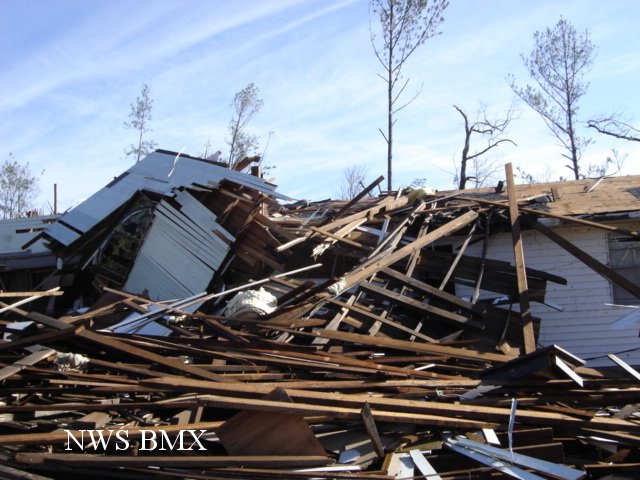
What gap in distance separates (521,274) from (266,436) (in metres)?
5.23

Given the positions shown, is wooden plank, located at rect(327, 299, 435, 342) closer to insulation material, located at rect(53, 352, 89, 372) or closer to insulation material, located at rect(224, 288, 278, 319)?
insulation material, located at rect(224, 288, 278, 319)

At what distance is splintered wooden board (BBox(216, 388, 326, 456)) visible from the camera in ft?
15.2

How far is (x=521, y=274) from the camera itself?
28.6ft

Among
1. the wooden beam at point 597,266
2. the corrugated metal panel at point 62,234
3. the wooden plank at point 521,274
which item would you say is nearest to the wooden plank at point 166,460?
the wooden plank at point 521,274

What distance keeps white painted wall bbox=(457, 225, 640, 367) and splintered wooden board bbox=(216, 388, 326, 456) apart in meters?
6.34

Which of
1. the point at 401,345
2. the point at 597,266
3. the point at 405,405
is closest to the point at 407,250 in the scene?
the point at 401,345

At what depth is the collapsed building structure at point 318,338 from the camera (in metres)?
4.69

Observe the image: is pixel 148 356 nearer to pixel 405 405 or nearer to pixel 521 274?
pixel 405 405

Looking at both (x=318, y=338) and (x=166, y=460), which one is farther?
(x=318, y=338)

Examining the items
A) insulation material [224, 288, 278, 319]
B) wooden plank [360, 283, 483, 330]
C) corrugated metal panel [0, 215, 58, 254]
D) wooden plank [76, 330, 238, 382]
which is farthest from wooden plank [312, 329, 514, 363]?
corrugated metal panel [0, 215, 58, 254]

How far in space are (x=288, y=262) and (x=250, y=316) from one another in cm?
240

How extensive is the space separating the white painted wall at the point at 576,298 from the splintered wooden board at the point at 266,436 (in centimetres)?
634

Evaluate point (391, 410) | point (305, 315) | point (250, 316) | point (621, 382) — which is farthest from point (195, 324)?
point (621, 382)

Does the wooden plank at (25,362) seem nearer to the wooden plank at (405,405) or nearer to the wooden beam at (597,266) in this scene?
the wooden plank at (405,405)
